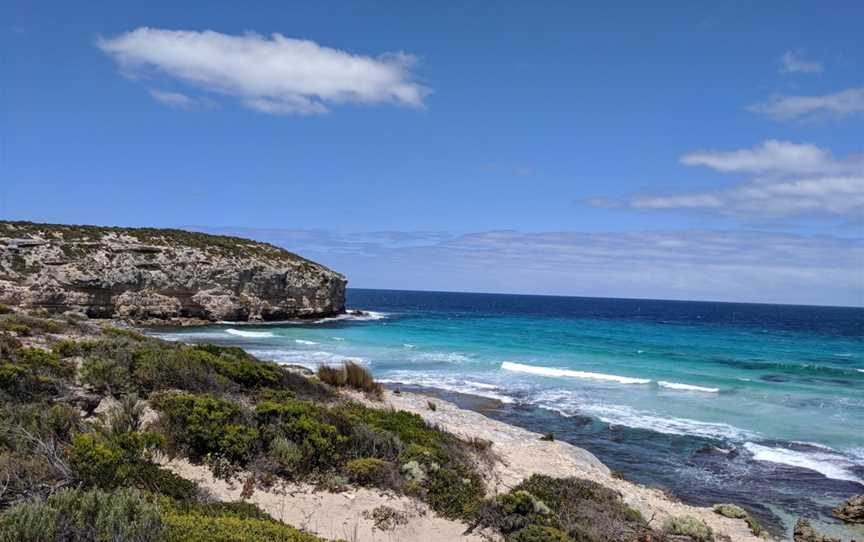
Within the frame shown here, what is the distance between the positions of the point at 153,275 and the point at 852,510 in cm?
4956

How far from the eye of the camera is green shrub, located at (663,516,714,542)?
9047 mm

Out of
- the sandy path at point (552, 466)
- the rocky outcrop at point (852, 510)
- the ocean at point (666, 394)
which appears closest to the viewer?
the sandy path at point (552, 466)

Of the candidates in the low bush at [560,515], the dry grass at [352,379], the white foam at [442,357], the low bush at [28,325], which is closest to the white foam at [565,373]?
the white foam at [442,357]

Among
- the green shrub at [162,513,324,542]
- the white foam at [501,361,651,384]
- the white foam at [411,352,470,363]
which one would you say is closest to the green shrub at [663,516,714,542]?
the green shrub at [162,513,324,542]

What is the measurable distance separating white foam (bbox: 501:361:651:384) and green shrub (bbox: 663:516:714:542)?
804 inches

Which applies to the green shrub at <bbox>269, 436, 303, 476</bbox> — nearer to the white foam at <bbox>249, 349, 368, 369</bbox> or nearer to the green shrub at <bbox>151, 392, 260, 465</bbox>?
the green shrub at <bbox>151, 392, 260, 465</bbox>

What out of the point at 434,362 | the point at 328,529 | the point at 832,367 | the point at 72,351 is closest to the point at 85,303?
the point at 434,362

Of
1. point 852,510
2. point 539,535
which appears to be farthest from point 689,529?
point 852,510

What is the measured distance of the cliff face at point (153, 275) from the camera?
1689 inches

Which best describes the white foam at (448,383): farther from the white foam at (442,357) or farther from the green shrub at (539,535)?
the green shrub at (539,535)

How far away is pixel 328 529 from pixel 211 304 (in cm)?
4862

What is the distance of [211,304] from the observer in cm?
5194

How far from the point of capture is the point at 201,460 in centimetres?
827

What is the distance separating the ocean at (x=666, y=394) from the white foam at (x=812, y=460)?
0.04 metres
